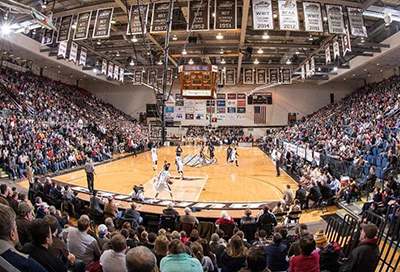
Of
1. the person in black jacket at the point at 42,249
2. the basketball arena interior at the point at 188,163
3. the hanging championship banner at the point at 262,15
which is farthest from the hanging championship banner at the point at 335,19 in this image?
the person in black jacket at the point at 42,249

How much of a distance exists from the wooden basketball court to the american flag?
2376 cm

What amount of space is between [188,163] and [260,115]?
24491mm

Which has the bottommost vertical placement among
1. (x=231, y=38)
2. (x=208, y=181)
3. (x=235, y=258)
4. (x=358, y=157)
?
(x=208, y=181)

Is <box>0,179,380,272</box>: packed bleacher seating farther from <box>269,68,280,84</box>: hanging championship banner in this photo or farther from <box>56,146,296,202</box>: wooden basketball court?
<box>269,68,280,84</box>: hanging championship banner

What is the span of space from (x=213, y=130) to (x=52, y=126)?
25.9m

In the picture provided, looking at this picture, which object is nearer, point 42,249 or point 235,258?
point 42,249

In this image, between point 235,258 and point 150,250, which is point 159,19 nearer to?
point 235,258

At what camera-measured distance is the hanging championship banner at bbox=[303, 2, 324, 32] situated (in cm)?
1225

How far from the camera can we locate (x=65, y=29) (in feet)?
48.9

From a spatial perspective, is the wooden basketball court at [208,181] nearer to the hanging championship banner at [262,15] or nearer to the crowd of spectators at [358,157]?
the crowd of spectators at [358,157]

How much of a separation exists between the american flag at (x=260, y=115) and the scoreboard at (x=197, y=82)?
105 feet

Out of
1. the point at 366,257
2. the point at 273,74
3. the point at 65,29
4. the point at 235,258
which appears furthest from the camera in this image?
the point at 273,74

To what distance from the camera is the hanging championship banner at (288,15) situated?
11876 mm

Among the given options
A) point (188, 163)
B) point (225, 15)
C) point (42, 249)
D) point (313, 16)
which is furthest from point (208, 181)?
point (42, 249)
